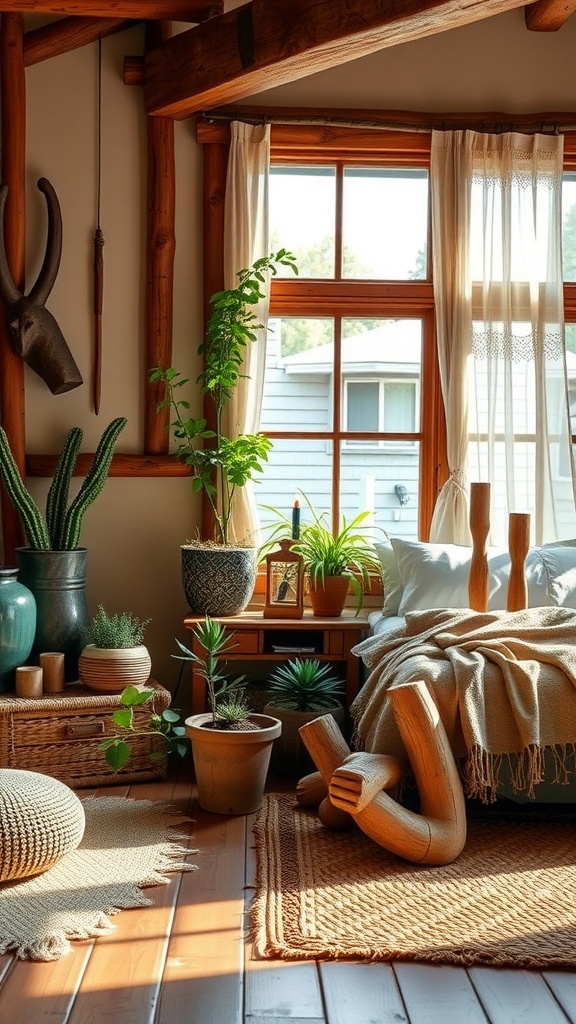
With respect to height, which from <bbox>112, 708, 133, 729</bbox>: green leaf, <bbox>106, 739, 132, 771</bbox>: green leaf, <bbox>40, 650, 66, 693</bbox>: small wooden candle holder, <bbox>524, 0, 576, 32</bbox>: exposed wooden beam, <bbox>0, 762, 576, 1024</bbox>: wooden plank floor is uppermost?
<bbox>524, 0, 576, 32</bbox>: exposed wooden beam

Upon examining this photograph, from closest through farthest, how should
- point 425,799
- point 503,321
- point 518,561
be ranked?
point 425,799 < point 518,561 < point 503,321

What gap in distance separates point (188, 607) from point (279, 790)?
1.09 meters

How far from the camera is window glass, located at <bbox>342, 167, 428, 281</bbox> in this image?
4863 mm

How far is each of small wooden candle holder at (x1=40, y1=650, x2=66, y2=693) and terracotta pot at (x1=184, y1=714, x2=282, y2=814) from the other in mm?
634

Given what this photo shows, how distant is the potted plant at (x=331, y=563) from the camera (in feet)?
14.7

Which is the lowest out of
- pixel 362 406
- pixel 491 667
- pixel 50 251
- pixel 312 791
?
pixel 312 791

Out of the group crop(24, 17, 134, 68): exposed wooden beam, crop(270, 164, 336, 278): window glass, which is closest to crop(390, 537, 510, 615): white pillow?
crop(270, 164, 336, 278): window glass

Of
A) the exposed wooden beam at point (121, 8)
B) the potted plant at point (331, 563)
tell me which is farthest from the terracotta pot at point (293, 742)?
the exposed wooden beam at point (121, 8)

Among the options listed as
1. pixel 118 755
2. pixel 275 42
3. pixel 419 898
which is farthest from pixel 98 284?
pixel 419 898

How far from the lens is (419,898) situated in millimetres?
2908

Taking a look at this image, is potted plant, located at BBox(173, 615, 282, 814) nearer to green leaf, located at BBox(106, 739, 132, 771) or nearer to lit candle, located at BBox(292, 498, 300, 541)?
green leaf, located at BBox(106, 739, 132, 771)

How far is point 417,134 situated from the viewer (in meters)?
4.76

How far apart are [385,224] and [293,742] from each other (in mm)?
2365

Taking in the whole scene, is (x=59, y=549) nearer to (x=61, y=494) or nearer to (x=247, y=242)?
(x=61, y=494)
